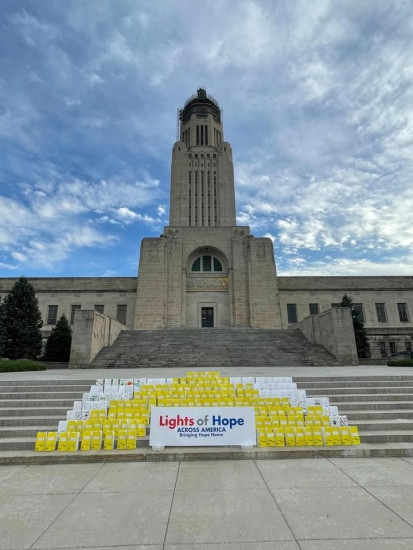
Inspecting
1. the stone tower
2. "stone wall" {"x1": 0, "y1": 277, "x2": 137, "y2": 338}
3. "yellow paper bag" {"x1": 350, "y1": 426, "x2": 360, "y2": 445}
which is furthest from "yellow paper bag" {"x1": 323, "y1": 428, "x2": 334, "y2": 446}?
"stone wall" {"x1": 0, "y1": 277, "x2": 137, "y2": 338}

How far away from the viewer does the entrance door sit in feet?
106

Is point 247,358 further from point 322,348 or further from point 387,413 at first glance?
point 387,413

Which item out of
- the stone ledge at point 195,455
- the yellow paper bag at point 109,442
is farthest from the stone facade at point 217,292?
the stone ledge at point 195,455

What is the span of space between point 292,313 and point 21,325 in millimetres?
26605

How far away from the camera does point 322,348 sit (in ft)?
64.9

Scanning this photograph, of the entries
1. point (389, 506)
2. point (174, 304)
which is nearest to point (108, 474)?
point (389, 506)

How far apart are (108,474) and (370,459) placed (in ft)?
16.4

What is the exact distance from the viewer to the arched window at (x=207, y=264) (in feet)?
113

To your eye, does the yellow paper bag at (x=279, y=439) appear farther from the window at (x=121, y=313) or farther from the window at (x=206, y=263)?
the window at (x=121, y=313)

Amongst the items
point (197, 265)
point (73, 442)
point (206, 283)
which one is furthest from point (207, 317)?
point (73, 442)

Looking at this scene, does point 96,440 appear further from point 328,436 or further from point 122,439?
point 328,436

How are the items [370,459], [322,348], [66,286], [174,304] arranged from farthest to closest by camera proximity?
1. [66,286]
2. [174,304]
3. [322,348]
4. [370,459]

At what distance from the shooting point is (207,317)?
107ft

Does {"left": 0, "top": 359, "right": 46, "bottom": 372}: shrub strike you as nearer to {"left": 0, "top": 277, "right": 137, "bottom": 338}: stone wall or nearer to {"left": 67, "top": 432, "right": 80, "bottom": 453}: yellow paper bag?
{"left": 67, "top": 432, "right": 80, "bottom": 453}: yellow paper bag
